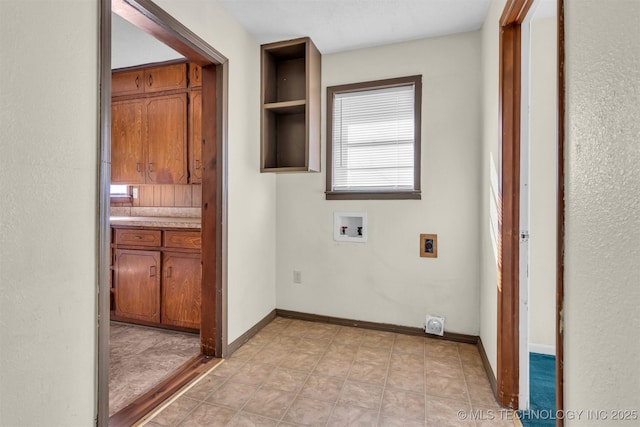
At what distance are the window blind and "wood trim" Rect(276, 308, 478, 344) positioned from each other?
1.18 meters

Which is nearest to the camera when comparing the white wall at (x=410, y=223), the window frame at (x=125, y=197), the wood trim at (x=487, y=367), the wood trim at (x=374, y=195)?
the wood trim at (x=487, y=367)

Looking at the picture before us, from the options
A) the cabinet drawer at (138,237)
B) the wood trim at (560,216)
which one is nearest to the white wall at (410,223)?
the cabinet drawer at (138,237)

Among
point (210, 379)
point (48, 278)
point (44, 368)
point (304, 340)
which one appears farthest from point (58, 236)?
point (304, 340)

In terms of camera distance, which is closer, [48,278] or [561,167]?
[561,167]

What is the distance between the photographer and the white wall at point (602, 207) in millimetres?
676

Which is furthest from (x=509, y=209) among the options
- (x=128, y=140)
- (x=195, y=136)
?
(x=128, y=140)

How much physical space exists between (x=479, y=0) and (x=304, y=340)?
9.00ft

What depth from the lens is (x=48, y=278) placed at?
1.19 meters

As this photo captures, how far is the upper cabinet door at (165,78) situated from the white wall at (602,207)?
2866mm

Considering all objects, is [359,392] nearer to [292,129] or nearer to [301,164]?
[301,164]

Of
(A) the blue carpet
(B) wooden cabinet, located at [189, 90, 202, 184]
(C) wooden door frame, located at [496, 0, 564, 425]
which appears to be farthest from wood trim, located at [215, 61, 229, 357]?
(A) the blue carpet

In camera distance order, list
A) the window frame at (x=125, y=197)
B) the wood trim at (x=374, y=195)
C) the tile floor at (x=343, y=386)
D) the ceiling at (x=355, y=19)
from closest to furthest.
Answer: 1. the tile floor at (x=343, y=386)
2. the ceiling at (x=355, y=19)
3. the wood trim at (x=374, y=195)
4. the window frame at (x=125, y=197)

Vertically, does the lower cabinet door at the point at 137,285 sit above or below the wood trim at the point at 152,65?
below

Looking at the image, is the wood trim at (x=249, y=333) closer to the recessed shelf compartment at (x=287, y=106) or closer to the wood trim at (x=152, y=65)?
the recessed shelf compartment at (x=287, y=106)
